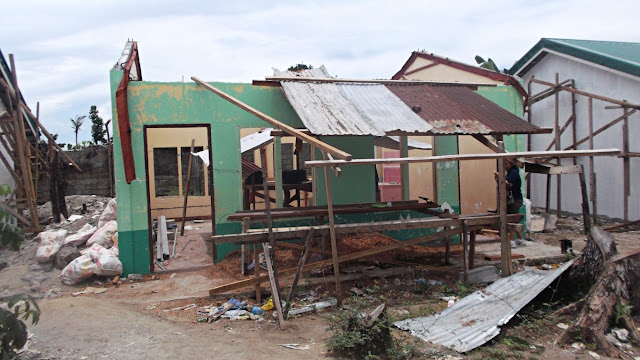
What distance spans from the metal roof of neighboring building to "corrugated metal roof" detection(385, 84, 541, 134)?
448 cm

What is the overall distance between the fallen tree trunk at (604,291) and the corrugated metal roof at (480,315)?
31cm

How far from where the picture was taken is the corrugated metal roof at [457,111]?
24.6 feet

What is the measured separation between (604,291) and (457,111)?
12.2ft

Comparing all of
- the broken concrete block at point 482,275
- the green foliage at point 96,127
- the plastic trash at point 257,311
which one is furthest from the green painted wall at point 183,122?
the green foliage at point 96,127

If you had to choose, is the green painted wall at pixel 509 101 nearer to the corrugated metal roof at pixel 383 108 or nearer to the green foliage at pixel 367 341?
the corrugated metal roof at pixel 383 108

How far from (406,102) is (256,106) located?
2649 millimetres

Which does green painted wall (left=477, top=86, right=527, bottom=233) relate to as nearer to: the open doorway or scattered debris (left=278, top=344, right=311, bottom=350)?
scattered debris (left=278, top=344, right=311, bottom=350)

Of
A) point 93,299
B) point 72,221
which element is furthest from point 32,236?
point 93,299

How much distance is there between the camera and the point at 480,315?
17.8 ft

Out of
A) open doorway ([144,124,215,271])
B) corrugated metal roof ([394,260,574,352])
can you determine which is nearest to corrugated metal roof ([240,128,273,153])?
open doorway ([144,124,215,271])

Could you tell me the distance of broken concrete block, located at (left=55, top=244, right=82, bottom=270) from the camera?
833cm

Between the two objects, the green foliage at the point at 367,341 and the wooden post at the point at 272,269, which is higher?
the wooden post at the point at 272,269

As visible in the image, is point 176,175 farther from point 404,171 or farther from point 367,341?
point 367,341

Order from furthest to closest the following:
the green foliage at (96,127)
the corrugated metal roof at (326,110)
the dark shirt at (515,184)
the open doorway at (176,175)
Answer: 1. the green foliage at (96,127)
2. the open doorway at (176,175)
3. the dark shirt at (515,184)
4. the corrugated metal roof at (326,110)
